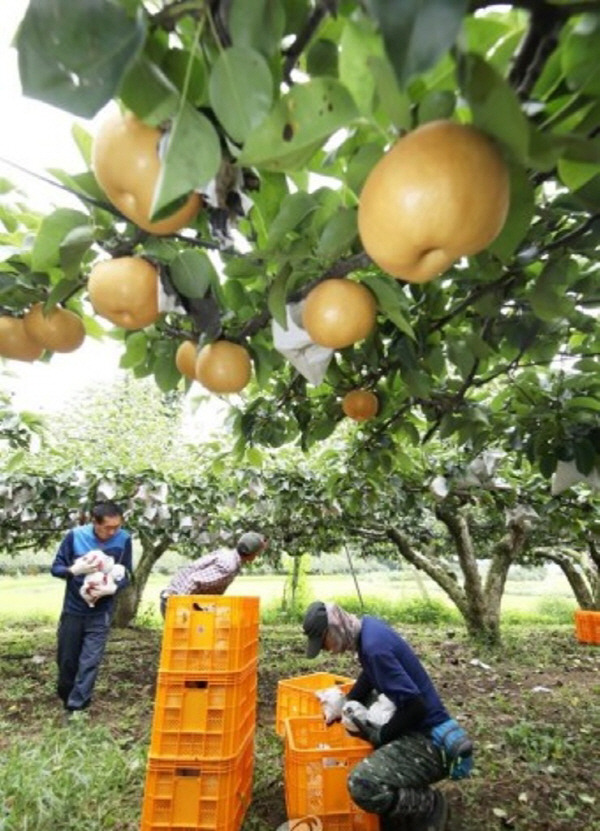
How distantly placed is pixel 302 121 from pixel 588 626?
12.2 meters

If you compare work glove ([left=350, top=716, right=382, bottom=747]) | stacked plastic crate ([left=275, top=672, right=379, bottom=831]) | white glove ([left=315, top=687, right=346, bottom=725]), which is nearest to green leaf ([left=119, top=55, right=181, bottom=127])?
stacked plastic crate ([left=275, top=672, right=379, bottom=831])

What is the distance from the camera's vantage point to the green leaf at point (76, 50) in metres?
0.80

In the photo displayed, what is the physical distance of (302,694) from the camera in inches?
152

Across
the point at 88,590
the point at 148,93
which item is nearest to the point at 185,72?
the point at 148,93

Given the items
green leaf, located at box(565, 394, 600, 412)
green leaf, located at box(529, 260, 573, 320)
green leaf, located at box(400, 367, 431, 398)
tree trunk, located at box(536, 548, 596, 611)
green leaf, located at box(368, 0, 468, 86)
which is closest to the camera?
green leaf, located at box(368, 0, 468, 86)

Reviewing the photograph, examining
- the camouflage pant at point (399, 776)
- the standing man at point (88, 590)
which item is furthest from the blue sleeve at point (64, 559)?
the camouflage pant at point (399, 776)

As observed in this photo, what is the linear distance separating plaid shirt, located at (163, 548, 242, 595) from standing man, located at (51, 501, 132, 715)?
48cm

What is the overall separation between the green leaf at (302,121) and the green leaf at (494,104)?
0.71 feet

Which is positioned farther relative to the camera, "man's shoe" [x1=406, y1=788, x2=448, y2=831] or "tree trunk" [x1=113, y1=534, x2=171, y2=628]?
"tree trunk" [x1=113, y1=534, x2=171, y2=628]

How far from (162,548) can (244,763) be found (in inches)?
346

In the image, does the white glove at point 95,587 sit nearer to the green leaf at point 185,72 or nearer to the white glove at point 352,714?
the white glove at point 352,714

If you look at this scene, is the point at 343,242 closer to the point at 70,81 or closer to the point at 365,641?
the point at 70,81

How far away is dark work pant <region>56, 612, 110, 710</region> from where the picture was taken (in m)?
4.95

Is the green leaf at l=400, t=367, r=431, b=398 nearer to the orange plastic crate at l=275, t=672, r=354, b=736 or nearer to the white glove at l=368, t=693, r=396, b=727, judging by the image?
the white glove at l=368, t=693, r=396, b=727
